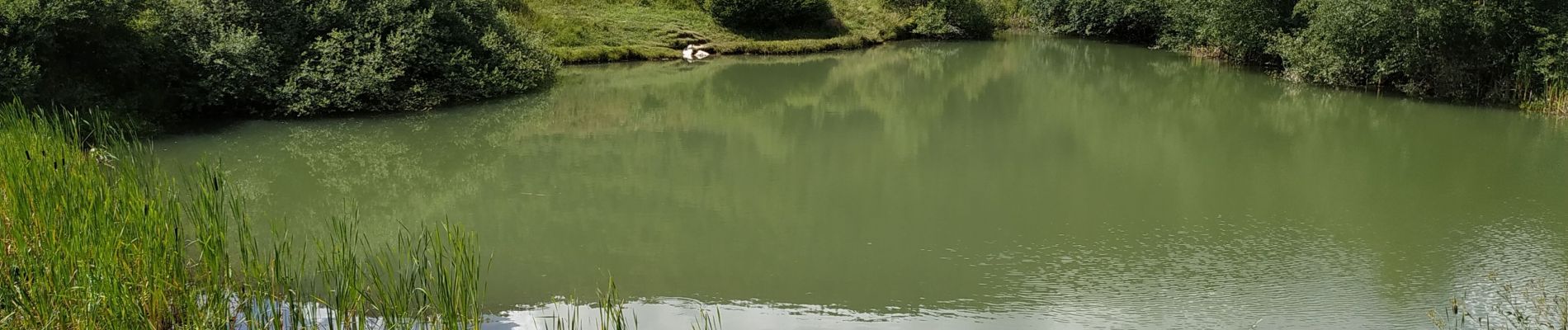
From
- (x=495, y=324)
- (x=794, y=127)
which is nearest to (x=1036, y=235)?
(x=495, y=324)

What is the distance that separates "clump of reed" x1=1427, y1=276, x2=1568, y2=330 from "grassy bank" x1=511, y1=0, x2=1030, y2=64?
2108 cm

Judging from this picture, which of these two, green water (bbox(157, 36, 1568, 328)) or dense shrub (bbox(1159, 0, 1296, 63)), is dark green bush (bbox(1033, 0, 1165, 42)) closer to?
dense shrub (bbox(1159, 0, 1296, 63))

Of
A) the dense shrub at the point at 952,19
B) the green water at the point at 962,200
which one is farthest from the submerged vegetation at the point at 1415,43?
the dense shrub at the point at 952,19

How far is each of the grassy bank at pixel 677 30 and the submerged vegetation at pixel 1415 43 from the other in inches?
470

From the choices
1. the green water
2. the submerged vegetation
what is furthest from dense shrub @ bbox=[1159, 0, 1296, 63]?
the green water

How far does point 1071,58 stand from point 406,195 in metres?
21.9

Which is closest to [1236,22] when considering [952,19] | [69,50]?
[952,19]

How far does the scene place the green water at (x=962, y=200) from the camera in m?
7.86

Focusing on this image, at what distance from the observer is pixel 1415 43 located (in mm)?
17844

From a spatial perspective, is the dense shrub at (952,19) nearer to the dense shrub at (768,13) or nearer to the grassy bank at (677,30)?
the grassy bank at (677,30)

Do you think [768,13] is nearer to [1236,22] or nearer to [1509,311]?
[1236,22]

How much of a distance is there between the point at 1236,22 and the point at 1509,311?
683 inches

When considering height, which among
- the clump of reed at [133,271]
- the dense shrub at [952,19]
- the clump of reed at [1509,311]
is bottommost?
the clump of reed at [1509,311]

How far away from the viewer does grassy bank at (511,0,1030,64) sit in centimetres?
2822
